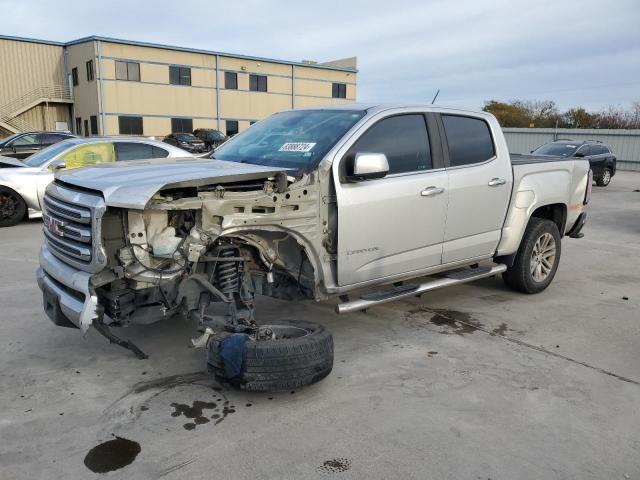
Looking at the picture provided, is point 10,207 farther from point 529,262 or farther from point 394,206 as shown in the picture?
point 529,262

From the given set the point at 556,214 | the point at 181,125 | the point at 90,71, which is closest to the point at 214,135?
the point at 181,125

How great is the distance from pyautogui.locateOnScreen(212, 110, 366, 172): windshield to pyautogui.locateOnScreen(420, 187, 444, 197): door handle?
832 millimetres

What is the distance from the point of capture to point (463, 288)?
21.3 feet

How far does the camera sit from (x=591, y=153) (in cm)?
1919

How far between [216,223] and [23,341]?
2.21 m

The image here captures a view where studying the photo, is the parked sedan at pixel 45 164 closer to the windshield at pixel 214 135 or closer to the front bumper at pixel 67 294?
the front bumper at pixel 67 294

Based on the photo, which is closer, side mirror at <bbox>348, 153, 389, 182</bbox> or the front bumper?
the front bumper

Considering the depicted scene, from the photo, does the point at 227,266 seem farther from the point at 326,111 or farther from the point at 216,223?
the point at 326,111

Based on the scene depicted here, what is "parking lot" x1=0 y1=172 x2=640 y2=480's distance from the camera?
298cm

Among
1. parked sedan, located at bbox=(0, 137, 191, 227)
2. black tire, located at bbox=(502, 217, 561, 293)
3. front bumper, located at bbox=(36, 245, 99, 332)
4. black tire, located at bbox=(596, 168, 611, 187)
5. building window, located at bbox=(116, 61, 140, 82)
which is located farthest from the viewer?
building window, located at bbox=(116, 61, 140, 82)

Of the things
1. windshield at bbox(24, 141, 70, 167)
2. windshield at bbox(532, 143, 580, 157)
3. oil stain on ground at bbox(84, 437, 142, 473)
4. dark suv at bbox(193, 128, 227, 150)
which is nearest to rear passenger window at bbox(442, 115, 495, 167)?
oil stain on ground at bbox(84, 437, 142, 473)

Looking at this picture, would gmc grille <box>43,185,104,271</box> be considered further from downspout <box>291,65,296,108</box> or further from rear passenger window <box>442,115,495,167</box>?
downspout <box>291,65,296,108</box>

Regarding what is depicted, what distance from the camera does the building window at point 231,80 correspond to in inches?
1695

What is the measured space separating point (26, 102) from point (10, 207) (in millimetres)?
34092
